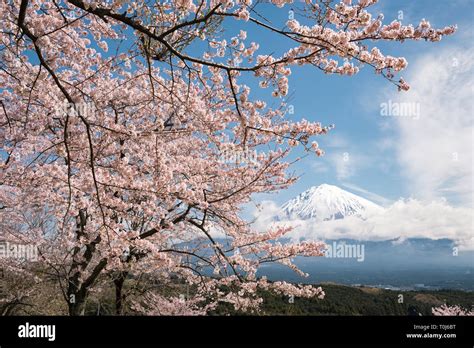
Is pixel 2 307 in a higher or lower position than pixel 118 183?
lower

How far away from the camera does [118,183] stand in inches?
240

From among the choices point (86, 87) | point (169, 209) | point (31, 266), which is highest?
point (86, 87)

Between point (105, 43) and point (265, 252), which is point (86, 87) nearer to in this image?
point (105, 43)

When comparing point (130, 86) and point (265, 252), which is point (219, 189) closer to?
point (265, 252)

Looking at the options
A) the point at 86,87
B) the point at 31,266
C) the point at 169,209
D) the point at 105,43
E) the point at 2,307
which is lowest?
the point at 2,307

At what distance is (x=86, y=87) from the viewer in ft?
25.5
